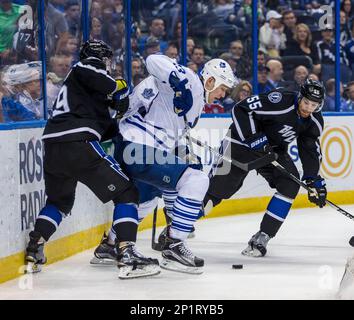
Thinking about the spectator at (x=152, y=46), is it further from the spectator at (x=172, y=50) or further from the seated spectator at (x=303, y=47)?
the seated spectator at (x=303, y=47)

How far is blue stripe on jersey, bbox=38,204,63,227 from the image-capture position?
210 inches

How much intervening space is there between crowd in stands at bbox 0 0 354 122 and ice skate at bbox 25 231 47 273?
84 cm

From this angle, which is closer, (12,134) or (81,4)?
(12,134)

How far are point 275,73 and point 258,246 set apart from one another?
295 centimetres

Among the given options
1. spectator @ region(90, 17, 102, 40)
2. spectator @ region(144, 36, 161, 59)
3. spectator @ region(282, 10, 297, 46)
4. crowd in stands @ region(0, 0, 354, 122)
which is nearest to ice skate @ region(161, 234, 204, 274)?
crowd in stands @ region(0, 0, 354, 122)

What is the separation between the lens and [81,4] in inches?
271

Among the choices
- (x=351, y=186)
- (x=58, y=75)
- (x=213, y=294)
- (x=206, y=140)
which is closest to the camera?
(x=213, y=294)

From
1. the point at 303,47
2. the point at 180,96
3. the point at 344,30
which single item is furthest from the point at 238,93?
the point at 180,96

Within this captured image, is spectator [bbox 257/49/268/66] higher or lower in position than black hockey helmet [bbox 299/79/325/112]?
higher

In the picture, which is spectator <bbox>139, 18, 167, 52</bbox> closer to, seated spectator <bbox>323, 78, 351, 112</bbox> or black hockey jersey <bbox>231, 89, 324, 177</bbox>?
seated spectator <bbox>323, 78, 351, 112</bbox>

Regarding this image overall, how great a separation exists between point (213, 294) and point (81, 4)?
265 centimetres

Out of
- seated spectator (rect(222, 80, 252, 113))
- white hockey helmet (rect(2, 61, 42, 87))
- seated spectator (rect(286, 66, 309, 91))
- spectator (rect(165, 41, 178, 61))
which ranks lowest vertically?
seated spectator (rect(222, 80, 252, 113))
